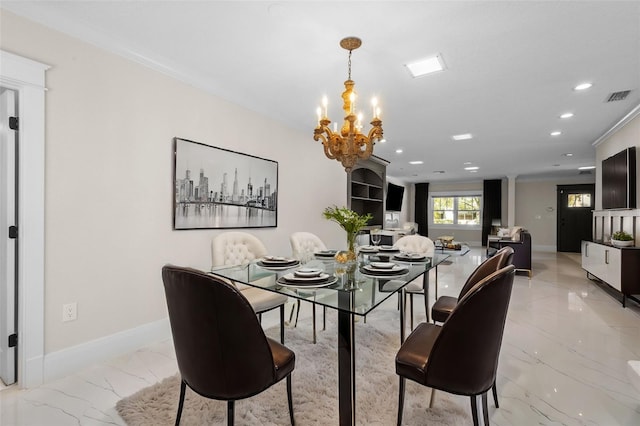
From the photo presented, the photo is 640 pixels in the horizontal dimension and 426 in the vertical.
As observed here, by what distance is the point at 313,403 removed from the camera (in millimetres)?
1742

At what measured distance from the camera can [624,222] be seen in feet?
13.8

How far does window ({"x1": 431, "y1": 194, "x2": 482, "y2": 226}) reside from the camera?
11328 mm

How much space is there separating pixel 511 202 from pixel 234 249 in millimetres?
10090

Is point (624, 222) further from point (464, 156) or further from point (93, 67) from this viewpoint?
point (93, 67)

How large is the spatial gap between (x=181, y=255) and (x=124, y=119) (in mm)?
1209

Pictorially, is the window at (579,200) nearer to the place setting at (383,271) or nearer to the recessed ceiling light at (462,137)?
the recessed ceiling light at (462,137)

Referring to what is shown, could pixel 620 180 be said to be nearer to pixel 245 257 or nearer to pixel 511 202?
pixel 245 257

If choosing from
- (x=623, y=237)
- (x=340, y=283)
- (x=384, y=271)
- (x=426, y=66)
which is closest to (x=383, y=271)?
(x=384, y=271)

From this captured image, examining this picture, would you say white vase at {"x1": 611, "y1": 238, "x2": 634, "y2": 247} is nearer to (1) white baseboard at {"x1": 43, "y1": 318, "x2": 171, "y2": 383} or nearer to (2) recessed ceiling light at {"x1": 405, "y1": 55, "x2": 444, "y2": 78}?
Answer: (2) recessed ceiling light at {"x1": 405, "y1": 55, "x2": 444, "y2": 78}

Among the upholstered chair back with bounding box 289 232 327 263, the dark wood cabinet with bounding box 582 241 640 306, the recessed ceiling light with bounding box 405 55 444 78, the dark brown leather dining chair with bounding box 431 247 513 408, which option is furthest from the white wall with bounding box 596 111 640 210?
the upholstered chair back with bounding box 289 232 327 263

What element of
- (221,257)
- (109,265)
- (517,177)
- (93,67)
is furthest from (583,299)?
(517,177)

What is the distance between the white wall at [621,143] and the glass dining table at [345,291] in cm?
357

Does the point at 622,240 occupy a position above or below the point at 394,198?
below

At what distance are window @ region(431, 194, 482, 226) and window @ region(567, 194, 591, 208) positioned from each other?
254 cm
